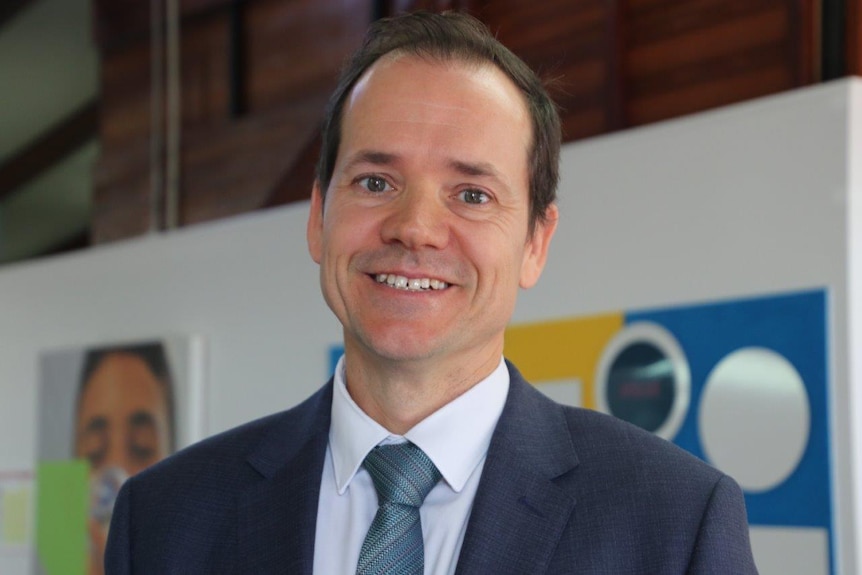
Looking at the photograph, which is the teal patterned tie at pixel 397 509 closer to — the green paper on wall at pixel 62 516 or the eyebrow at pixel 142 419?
the eyebrow at pixel 142 419

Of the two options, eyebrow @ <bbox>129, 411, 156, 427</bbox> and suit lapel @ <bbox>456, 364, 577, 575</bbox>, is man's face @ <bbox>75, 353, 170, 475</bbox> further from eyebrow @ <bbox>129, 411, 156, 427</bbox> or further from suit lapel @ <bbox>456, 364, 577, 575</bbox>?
suit lapel @ <bbox>456, 364, 577, 575</bbox>

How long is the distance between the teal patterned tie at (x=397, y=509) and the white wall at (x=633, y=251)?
1.73 m

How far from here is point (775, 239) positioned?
323 centimetres

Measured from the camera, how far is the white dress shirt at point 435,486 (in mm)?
1570

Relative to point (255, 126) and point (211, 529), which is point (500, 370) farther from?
point (255, 126)

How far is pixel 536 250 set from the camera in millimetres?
1731

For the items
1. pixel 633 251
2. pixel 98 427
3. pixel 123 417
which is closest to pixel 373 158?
pixel 633 251

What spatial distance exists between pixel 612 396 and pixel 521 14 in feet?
4.92

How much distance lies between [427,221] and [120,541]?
0.57 m

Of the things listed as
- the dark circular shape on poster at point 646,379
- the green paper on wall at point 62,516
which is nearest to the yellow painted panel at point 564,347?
the dark circular shape on poster at point 646,379

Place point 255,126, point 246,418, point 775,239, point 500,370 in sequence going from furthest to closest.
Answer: point 255,126
point 246,418
point 775,239
point 500,370

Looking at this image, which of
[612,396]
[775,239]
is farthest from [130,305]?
[775,239]

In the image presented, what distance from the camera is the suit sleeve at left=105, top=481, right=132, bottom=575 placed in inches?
65.5

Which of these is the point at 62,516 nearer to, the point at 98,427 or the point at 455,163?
the point at 98,427
